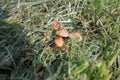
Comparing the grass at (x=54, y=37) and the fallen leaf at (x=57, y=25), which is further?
the fallen leaf at (x=57, y=25)

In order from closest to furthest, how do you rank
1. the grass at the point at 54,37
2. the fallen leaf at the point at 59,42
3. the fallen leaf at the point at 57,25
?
the grass at the point at 54,37 → the fallen leaf at the point at 59,42 → the fallen leaf at the point at 57,25

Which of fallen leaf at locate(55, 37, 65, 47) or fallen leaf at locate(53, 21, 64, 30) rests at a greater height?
fallen leaf at locate(53, 21, 64, 30)

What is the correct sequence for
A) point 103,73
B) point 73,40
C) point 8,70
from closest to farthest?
point 103,73 < point 8,70 < point 73,40

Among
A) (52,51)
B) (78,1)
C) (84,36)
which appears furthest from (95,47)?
(78,1)

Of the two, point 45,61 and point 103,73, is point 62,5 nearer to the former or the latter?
point 45,61

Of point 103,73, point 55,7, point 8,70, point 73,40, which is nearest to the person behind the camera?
point 103,73

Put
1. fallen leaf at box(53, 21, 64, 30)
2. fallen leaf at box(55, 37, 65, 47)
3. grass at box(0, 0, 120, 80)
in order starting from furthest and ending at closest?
fallen leaf at box(53, 21, 64, 30) → fallen leaf at box(55, 37, 65, 47) → grass at box(0, 0, 120, 80)

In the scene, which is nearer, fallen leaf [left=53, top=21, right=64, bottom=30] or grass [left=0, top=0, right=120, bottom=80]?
grass [left=0, top=0, right=120, bottom=80]

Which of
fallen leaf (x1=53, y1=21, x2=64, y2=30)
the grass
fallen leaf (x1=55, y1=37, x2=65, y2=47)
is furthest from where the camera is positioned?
fallen leaf (x1=53, y1=21, x2=64, y2=30)
